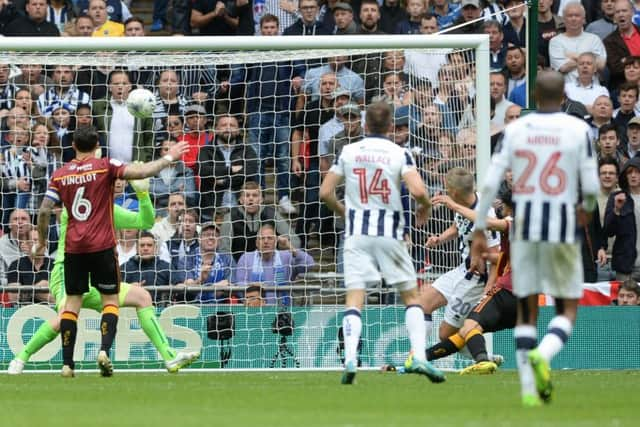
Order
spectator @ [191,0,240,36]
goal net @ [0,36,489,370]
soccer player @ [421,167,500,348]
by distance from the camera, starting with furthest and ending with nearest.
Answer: spectator @ [191,0,240,36] → goal net @ [0,36,489,370] → soccer player @ [421,167,500,348]

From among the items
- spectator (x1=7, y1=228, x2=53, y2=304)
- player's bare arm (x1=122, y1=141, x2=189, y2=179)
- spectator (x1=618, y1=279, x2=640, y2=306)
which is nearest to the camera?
player's bare arm (x1=122, y1=141, x2=189, y2=179)

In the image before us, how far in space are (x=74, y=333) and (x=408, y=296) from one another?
3397mm

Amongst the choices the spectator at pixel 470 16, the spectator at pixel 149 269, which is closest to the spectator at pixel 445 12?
the spectator at pixel 470 16

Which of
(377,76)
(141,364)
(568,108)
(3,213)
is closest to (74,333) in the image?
(141,364)

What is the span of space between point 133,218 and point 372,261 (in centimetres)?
318

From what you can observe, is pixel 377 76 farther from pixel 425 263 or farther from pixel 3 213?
pixel 3 213

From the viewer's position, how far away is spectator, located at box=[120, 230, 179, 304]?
16.5m

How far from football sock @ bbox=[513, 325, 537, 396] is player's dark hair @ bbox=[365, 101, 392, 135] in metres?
2.81

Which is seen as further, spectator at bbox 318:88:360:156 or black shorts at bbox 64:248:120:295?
spectator at bbox 318:88:360:156

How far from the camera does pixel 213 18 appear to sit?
20344 millimetres

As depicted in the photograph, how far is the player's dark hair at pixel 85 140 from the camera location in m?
12.8

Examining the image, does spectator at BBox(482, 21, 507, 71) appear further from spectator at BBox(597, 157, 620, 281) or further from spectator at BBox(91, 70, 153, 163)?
spectator at BBox(91, 70, 153, 163)

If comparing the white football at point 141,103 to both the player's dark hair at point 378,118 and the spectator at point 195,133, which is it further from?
the spectator at point 195,133

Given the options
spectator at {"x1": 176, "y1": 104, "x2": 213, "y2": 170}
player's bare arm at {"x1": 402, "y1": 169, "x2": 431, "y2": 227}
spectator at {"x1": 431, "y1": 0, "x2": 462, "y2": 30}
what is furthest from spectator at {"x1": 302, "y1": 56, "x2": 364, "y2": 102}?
player's bare arm at {"x1": 402, "y1": 169, "x2": 431, "y2": 227}
